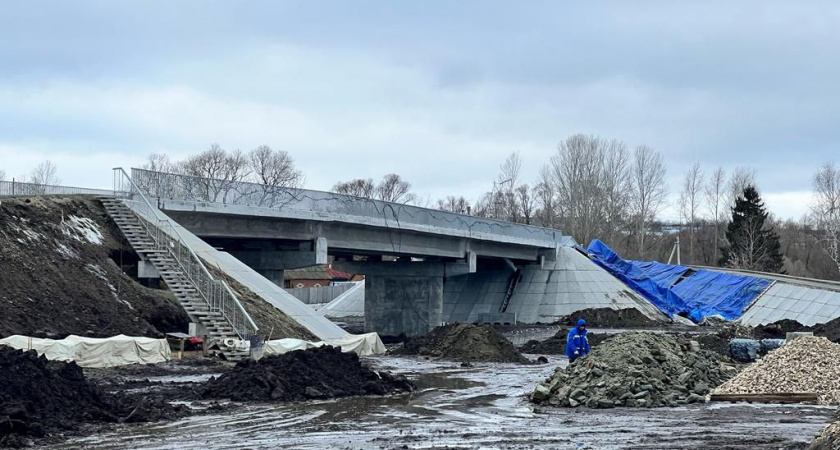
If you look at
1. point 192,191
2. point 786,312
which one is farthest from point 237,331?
point 786,312

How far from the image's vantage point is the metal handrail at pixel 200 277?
3102 centimetres

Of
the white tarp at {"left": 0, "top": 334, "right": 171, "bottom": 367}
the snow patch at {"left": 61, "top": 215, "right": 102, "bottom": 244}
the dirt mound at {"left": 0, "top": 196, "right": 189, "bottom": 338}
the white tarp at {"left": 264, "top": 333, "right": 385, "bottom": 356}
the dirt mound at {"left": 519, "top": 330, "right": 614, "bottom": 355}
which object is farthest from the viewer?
the dirt mound at {"left": 519, "top": 330, "right": 614, "bottom": 355}

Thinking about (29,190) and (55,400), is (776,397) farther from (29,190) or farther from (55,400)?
(29,190)

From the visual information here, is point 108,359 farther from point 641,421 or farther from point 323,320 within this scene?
point 641,421

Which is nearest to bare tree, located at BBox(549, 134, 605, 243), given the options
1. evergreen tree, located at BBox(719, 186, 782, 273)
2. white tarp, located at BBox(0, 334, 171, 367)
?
evergreen tree, located at BBox(719, 186, 782, 273)

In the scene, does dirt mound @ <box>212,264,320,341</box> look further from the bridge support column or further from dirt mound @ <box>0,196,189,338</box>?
the bridge support column

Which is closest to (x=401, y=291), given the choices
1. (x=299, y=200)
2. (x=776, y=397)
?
(x=299, y=200)

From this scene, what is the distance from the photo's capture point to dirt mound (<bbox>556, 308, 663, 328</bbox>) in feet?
187

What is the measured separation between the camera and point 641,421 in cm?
1861

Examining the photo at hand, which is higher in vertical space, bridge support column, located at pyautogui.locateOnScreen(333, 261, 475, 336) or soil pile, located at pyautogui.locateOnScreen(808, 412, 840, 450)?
bridge support column, located at pyautogui.locateOnScreen(333, 261, 475, 336)

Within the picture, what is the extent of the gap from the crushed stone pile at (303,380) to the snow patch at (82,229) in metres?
13.7

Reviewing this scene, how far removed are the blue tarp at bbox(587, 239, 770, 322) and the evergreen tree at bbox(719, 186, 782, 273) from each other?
17.5 m

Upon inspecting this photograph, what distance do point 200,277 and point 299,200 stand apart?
9.37 m

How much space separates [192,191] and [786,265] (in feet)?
249
